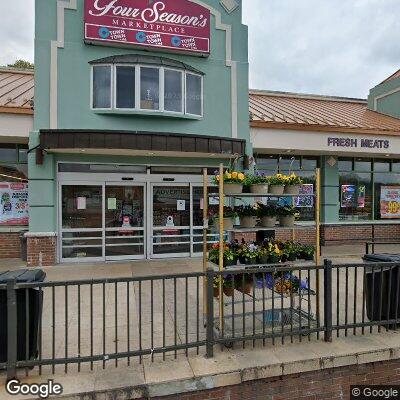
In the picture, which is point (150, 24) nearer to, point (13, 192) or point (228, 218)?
point (13, 192)

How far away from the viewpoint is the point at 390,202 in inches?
543

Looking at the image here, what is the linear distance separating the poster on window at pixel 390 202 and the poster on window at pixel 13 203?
43.5 feet

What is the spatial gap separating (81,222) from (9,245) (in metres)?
2.55

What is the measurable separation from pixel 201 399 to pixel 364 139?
11.0 meters

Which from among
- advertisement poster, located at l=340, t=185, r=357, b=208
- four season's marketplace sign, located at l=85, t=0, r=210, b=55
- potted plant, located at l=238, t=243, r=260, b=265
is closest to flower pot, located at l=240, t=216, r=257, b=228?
potted plant, located at l=238, t=243, r=260, b=265

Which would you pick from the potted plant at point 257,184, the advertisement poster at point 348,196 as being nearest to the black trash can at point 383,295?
the potted plant at point 257,184

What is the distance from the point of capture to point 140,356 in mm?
3943

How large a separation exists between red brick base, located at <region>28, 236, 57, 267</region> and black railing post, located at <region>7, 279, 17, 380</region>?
20.0 feet

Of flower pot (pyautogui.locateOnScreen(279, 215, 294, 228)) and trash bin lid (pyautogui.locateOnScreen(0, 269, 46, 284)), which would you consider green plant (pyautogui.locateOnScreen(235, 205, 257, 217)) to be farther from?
trash bin lid (pyautogui.locateOnScreen(0, 269, 46, 284))

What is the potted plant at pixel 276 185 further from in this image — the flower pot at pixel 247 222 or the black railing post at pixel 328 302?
the black railing post at pixel 328 302

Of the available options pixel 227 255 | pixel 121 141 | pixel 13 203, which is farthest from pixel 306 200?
pixel 13 203

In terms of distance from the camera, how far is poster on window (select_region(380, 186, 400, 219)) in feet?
45.0

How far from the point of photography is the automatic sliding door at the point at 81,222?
977 cm

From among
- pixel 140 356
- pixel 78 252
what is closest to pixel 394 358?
pixel 140 356
